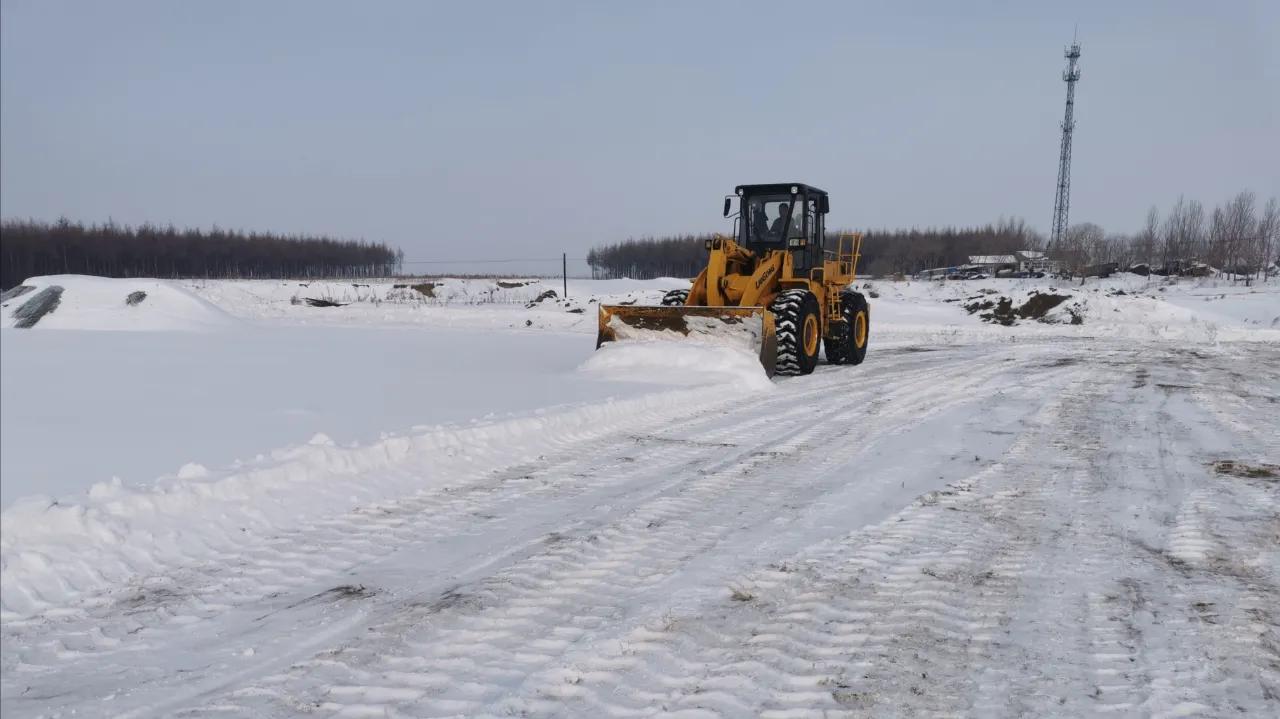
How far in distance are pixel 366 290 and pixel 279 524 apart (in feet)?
121

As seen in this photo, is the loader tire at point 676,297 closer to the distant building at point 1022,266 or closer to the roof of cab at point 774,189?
the roof of cab at point 774,189

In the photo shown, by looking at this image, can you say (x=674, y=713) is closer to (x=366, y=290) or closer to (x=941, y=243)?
(x=366, y=290)

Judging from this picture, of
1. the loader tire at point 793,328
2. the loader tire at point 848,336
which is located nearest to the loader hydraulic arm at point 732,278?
the loader tire at point 793,328

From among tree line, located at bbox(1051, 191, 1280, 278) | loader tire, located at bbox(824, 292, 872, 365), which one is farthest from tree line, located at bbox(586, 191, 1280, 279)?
loader tire, located at bbox(824, 292, 872, 365)

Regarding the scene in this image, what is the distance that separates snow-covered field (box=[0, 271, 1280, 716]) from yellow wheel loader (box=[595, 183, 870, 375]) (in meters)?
2.19

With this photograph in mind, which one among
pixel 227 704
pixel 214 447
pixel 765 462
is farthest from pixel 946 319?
pixel 227 704

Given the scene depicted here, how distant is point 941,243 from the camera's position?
75875mm

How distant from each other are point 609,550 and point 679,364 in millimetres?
7027

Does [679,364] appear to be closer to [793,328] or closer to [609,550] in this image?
[793,328]

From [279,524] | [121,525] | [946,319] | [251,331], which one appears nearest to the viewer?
[121,525]

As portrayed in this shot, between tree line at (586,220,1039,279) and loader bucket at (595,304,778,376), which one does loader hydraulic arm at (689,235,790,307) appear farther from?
tree line at (586,220,1039,279)

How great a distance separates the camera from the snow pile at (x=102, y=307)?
51.6 ft

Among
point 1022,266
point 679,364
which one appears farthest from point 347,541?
point 1022,266

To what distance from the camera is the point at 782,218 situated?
43.9 feet
